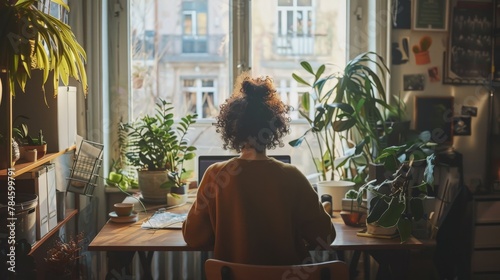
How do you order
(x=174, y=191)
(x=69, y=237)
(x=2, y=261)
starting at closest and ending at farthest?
1. (x=2, y=261)
2. (x=174, y=191)
3. (x=69, y=237)

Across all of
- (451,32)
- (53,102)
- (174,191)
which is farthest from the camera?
(451,32)

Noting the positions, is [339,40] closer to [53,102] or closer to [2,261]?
[53,102]

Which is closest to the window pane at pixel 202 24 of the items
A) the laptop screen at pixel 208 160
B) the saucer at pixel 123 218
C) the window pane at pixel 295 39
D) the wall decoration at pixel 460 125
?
the window pane at pixel 295 39

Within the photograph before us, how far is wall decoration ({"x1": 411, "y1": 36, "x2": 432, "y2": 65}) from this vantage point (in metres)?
3.46

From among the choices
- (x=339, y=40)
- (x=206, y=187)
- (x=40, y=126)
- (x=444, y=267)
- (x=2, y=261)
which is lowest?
(x=444, y=267)

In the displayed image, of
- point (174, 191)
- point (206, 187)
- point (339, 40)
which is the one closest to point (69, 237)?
point (174, 191)

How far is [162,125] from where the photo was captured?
317 centimetres

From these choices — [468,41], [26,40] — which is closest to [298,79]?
[468,41]

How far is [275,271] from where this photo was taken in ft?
5.93

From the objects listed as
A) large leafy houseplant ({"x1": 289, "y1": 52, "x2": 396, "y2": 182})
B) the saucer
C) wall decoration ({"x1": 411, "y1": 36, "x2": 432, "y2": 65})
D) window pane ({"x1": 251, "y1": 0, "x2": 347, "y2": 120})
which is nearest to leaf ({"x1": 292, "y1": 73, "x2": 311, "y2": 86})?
large leafy houseplant ({"x1": 289, "y1": 52, "x2": 396, "y2": 182})

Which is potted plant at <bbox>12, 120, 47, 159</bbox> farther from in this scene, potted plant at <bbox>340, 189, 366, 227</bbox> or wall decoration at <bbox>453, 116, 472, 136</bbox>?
wall decoration at <bbox>453, 116, 472, 136</bbox>

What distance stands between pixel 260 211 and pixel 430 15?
6.34 feet

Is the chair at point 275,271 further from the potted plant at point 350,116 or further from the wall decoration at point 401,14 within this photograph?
the wall decoration at point 401,14

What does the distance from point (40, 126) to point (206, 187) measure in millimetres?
890
